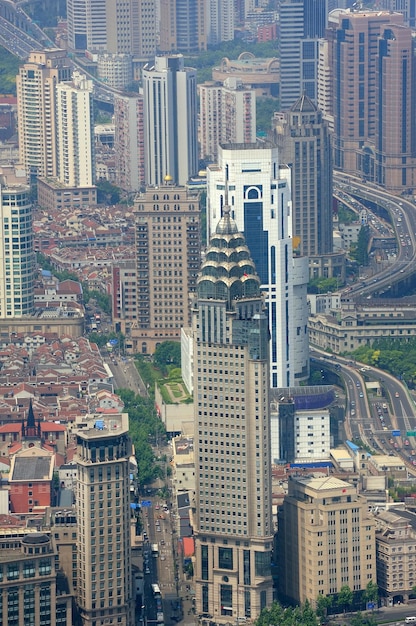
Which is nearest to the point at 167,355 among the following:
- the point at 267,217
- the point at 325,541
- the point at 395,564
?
the point at 267,217

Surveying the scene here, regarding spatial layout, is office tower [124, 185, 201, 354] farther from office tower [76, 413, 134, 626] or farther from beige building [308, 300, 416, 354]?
office tower [76, 413, 134, 626]

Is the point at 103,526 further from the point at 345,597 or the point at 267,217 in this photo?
the point at 267,217

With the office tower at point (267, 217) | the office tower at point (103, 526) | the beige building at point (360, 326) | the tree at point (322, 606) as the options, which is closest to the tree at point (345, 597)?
the tree at point (322, 606)

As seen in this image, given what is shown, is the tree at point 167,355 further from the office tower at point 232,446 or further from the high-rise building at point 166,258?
the office tower at point 232,446

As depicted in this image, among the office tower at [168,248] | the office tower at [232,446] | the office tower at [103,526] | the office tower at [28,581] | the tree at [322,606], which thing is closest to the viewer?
the office tower at [28,581]

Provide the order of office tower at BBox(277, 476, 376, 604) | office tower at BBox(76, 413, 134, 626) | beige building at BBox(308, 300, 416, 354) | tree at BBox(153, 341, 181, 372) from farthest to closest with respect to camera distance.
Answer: beige building at BBox(308, 300, 416, 354) → tree at BBox(153, 341, 181, 372) → office tower at BBox(277, 476, 376, 604) → office tower at BBox(76, 413, 134, 626)

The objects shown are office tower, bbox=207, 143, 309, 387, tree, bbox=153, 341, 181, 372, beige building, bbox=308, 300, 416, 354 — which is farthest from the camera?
beige building, bbox=308, 300, 416, 354

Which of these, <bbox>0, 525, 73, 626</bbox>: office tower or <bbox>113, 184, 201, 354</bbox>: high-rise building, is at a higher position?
<bbox>113, 184, 201, 354</bbox>: high-rise building

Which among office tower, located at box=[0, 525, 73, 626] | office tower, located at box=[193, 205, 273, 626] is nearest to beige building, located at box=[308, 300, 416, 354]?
office tower, located at box=[193, 205, 273, 626]

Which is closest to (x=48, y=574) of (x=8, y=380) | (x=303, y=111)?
(x=8, y=380)
